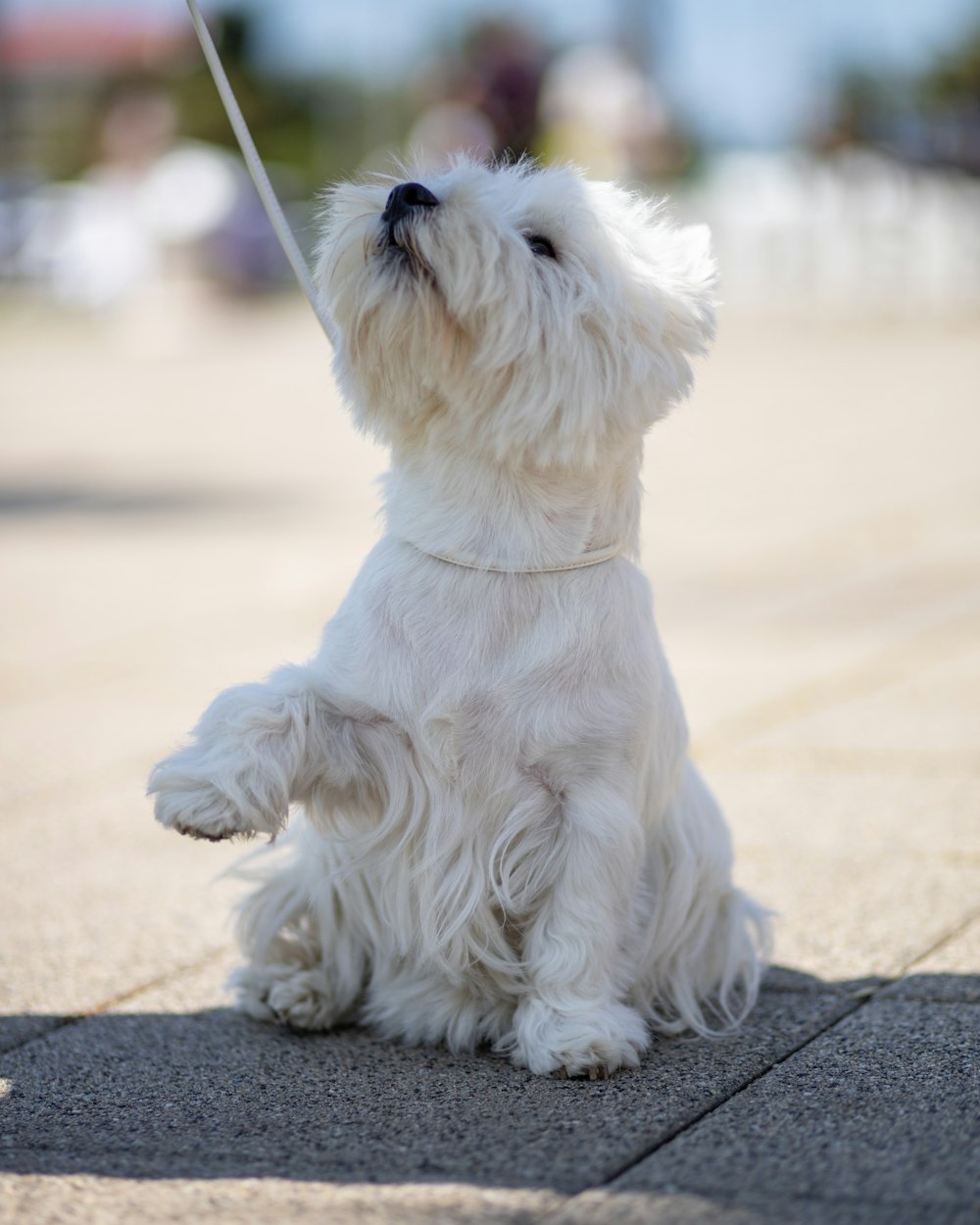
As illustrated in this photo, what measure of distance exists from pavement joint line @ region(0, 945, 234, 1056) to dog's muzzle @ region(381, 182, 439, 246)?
5.45ft

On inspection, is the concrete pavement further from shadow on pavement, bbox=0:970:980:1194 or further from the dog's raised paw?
the dog's raised paw

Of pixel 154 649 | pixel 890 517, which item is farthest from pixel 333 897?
Answer: pixel 890 517

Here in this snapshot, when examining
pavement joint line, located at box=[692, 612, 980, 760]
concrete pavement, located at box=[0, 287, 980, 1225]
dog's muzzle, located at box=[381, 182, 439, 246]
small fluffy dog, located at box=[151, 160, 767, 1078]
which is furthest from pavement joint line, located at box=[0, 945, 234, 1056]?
pavement joint line, located at box=[692, 612, 980, 760]

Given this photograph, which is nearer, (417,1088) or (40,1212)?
(40,1212)

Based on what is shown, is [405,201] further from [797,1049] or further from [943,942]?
[943,942]

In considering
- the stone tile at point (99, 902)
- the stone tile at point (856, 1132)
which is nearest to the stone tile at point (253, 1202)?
the stone tile at point (856, 1132)

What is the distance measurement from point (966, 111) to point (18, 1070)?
1099 inches

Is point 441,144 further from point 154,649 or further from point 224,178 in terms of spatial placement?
point 154,649

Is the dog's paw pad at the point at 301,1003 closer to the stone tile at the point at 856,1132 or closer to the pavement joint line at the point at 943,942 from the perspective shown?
the stone tile at the point at 856,1132

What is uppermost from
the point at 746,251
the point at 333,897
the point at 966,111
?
the point at 966,111

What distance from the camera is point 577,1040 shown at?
10.2 feet

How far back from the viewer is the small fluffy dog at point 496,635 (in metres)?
3.04

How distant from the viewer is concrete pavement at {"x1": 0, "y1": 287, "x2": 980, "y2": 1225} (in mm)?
2709

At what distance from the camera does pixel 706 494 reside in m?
10.4
